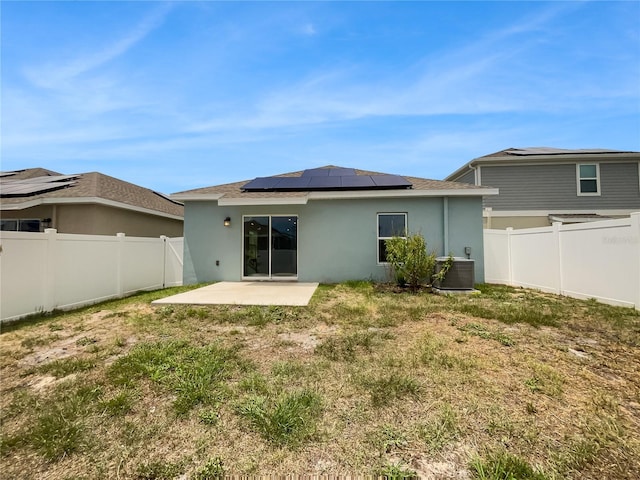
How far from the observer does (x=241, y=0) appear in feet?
24.7

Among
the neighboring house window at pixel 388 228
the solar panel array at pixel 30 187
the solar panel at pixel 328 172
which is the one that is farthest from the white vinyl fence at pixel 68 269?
the neighboring house window at pixel 388 228

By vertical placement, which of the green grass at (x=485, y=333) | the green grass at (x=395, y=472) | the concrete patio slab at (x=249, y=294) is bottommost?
the green grass at (x=395, y=472)

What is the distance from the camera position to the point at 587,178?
13.5 metres

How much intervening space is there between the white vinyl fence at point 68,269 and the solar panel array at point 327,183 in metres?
4.25

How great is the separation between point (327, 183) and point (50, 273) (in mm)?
7911

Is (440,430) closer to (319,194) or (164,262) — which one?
(319,194)

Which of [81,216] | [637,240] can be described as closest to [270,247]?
[81,216]

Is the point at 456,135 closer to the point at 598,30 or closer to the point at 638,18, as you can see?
the point at 598,30

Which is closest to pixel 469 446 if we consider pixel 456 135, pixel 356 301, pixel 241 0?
pixel 356 301

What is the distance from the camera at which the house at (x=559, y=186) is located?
43.8 feet

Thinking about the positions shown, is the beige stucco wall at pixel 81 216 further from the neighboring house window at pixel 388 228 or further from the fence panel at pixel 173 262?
the neighboring house window at pixel 388 228

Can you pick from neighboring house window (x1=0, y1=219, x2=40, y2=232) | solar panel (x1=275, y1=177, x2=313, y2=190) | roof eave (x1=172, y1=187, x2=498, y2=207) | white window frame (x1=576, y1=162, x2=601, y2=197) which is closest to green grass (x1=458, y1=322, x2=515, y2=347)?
roof eave (x1=172, y1=187, x2=498, y2=207)

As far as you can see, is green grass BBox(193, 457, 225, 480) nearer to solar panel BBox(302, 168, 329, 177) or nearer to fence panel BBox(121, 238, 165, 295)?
fence panel BBox(121, 238, 165, 295)

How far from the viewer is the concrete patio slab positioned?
678cm
